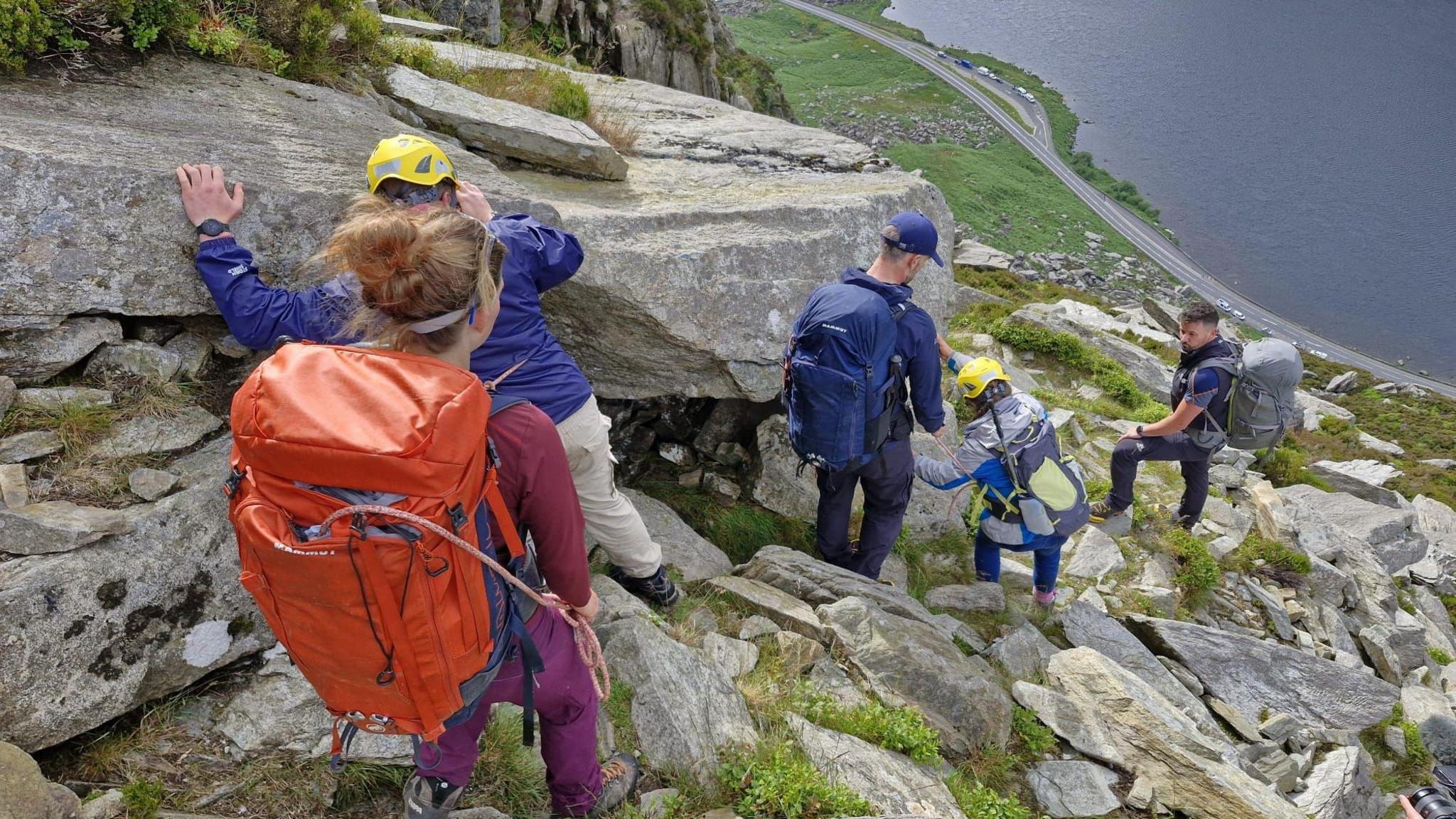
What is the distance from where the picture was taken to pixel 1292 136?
9500cm

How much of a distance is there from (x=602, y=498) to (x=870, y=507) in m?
3.01

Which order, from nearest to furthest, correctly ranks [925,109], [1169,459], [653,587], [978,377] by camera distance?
1. [653,587]
2. [978,377]
3. [1169,459]
4. [925,109]

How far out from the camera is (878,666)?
598cm

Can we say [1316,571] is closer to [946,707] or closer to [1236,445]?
[1236,445]

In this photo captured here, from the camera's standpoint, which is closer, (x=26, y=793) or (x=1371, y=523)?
(x=26, y=793)

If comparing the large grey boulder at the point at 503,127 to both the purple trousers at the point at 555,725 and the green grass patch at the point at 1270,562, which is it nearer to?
the purple trousers at the point at 555,725

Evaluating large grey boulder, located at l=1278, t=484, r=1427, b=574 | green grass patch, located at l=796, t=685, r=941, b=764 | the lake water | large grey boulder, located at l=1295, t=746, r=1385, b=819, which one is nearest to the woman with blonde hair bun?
green grass patch, located at l=796, t=685, r=941, b=764

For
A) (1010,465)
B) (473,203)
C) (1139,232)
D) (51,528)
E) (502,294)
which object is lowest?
(51,528)

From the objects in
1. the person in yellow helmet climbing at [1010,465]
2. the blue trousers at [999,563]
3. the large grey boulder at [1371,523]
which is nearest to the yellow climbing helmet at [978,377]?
the person in yellow helmet climbing at [1010,465]

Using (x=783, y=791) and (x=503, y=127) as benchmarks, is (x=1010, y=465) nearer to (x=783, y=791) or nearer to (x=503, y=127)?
(x=783, y=791)

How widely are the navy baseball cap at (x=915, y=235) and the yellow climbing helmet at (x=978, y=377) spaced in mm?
1440

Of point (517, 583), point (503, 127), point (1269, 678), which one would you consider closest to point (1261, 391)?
point (1269, 678)

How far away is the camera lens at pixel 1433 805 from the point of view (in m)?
4.32

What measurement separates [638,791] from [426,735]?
186cm
